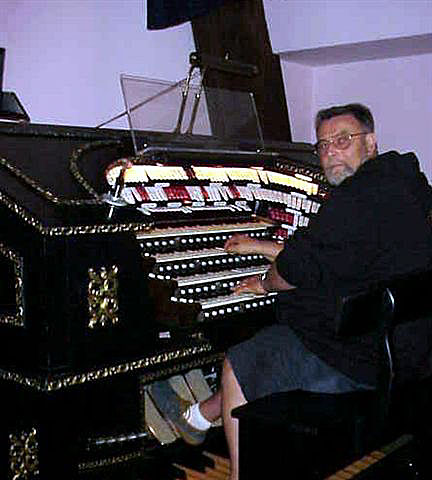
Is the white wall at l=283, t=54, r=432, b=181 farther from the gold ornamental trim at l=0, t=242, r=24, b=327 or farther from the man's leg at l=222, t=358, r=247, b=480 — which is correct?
the gold ornamental trim at l=0, t=242, r=24, b=327

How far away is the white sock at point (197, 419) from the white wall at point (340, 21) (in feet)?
8.85

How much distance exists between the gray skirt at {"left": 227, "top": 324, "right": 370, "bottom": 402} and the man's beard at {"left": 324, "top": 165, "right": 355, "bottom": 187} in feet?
2.04

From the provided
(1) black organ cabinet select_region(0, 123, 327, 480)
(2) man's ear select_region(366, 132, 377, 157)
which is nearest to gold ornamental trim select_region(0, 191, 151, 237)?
(1) black organ cabinet select_region(0, 123, 327, 480)

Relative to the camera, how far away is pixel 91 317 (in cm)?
240

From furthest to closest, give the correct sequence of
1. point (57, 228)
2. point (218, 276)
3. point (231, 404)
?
1. point (218, 276)
2. point (231, 404)
3. point (57, 228)

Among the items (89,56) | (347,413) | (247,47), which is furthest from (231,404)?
(89,56)

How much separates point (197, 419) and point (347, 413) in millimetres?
829

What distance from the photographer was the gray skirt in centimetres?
257

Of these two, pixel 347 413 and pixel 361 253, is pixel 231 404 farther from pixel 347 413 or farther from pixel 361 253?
pixel 361 253

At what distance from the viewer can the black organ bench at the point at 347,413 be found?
2.21 meters

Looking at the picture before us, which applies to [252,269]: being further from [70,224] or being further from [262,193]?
[70,224]

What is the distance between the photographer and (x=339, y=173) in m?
2.94

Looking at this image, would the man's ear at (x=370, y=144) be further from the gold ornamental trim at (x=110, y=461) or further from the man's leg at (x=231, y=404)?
the gold ornamental trim at (x=110, y=461)

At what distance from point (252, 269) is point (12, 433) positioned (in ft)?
3.59
